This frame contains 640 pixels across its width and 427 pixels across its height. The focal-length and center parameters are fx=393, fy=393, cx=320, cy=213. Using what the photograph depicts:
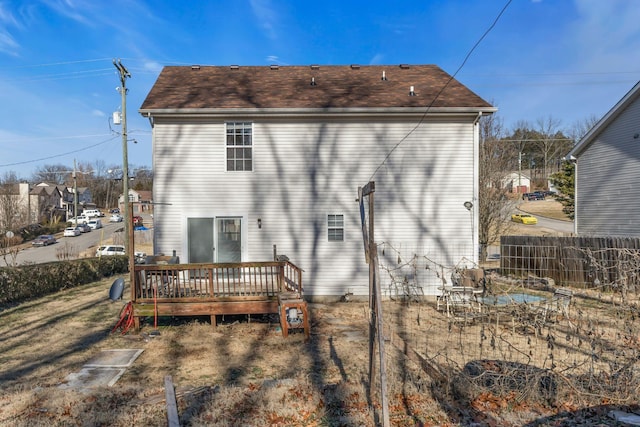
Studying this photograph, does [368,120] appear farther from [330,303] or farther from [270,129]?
[330,303]

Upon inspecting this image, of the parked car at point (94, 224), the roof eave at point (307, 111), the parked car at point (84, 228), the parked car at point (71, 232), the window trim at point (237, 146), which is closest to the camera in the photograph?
the roof eave at point (307, 111)

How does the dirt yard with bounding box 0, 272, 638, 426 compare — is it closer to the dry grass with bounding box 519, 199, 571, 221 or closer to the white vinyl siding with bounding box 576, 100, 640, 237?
the white vinyl siding with bounding box 576, 100, 640, 237

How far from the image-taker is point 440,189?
10906 millimetres

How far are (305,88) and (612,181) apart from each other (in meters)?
13.0

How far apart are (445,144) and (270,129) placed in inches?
192

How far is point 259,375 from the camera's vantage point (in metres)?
5.49

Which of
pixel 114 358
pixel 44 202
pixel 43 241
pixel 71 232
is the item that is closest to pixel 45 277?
pixel 114 358

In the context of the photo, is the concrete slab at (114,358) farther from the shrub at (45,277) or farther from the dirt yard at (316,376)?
the shrub at (45,277)

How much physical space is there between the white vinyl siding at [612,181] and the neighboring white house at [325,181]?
27.0 ft

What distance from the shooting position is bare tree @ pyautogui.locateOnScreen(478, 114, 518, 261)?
63.5 feet

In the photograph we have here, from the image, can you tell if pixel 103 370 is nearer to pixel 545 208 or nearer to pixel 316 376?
pixel 316 376

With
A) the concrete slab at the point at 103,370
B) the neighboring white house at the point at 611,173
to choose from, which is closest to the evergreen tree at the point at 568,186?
the neighboring white house at the point at 611,173

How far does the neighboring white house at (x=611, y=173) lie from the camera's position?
14609 mm

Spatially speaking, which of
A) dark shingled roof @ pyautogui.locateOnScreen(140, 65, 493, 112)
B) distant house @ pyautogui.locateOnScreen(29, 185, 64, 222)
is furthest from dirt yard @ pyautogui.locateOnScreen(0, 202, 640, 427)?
distant house @ pyautogui.locateOnScreen(29, 185, 64, 222)
